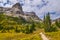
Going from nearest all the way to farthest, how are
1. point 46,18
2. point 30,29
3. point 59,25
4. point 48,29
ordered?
point 48,29 → point 46,18 → point 30,29 → point 59,25

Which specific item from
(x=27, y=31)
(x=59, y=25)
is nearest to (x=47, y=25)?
(x=27, y=31)

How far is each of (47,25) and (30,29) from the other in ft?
78.5

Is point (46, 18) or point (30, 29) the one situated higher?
point (46, 18)

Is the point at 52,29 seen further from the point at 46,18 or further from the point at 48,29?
the point at 46,18

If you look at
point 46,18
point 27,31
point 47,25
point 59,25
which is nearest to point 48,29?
point 47,25

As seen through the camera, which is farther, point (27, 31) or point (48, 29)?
point (27, 31)

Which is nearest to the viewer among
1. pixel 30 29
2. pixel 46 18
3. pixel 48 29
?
pixel 48 29

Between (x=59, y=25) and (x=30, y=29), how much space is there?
148 feet

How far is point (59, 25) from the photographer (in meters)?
176

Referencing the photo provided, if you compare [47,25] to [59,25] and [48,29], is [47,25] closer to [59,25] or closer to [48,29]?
[48,29]

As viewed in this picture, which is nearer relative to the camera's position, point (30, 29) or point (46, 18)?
point (46, 18)

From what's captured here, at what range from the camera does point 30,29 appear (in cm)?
14112

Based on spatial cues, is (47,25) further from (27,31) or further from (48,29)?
(27,31)

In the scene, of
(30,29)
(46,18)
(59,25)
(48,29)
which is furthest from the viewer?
(59,25)
